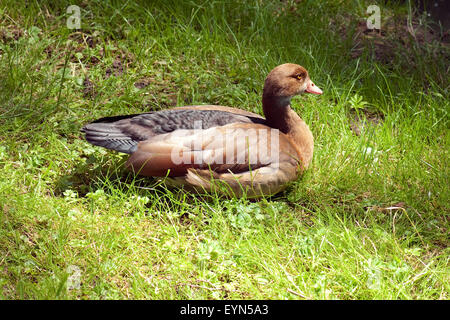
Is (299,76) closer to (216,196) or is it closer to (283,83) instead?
(283,83)

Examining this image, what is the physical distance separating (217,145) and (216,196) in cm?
30

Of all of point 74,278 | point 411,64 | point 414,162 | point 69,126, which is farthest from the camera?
point 411,64

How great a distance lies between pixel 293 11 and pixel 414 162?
2.08m

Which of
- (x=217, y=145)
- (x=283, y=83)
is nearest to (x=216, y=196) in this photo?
(x=217, y=145)

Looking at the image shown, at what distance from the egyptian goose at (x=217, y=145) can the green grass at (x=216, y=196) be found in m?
0.13

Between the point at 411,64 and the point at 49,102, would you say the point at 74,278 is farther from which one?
→ the point at 411,64

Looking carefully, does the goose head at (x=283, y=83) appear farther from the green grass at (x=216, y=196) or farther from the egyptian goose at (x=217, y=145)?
the green grass at (x=216, y=196)

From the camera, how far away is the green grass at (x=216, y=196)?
3.12 meters

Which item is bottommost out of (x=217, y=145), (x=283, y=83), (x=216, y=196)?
(x=216, y=196)

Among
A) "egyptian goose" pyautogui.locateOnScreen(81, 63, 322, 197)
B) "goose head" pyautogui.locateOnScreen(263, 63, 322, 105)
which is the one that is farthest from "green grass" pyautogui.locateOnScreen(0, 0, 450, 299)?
"goose head" pyautogui.locateOnScreen(263, 63, 322, 105)

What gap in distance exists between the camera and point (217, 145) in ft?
11.9

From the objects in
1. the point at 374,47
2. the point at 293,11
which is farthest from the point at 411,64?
the point at 293,11

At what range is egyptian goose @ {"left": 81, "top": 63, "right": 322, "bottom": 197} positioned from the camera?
3.61 m

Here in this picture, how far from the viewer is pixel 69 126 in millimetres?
4289
